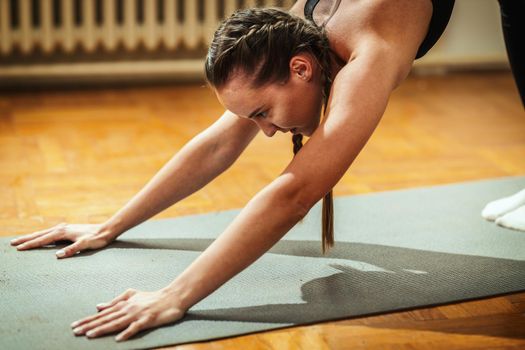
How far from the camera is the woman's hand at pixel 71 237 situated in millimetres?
1549

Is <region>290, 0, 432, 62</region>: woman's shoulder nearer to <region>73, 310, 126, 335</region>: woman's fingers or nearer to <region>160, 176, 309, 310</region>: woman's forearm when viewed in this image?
<region>160, 176, 309, 310</region>: woman's forearm

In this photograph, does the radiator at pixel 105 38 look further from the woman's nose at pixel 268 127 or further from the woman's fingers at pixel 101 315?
the woman's fingers at pixel 101 315

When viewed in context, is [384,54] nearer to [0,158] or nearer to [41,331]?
[41,331]

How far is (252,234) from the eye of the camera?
120cm

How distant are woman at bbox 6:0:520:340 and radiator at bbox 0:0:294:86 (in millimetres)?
1716

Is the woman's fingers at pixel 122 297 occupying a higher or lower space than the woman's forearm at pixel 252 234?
lower

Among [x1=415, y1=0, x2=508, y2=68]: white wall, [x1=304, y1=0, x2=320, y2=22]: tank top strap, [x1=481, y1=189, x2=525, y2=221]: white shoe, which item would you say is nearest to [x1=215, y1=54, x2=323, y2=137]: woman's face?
[x1=304, y1=0, x2=320, y2=22]: tank top strap

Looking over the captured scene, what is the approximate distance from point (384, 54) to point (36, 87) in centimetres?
214

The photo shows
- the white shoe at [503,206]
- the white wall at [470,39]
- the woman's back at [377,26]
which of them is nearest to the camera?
the woman's back at [377,26]

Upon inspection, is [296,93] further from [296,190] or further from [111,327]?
[111,327]

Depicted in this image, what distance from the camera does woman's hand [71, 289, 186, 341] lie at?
3.95ft


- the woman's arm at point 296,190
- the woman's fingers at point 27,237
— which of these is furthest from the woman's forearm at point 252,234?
the woman's fingers at point 27,237

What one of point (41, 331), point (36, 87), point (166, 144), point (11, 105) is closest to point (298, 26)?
point (41, 331)

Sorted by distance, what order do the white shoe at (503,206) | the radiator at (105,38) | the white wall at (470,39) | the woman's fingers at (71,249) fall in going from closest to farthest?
the woman's fingers at (71,249), the white shoe at (503,206), the radiator at (105,38), the white wall at (470,39)
